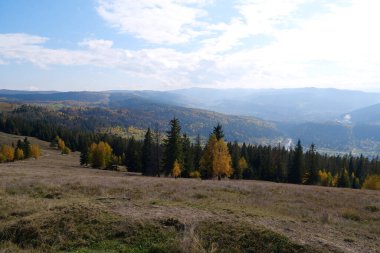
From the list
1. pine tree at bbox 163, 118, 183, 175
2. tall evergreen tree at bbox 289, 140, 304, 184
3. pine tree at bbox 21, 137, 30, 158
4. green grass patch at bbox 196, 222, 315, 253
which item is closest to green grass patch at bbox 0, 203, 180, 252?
green grass patch at bbox 196, 222, 315, 253

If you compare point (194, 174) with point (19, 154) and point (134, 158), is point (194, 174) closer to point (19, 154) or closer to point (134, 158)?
point (134, 158)

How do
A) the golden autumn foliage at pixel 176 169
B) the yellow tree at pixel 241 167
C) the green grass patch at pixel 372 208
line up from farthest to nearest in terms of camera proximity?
1. the yellow tree at pixel 241 167
2. the golden autumn foliage at pixel 176 169
3. the green grass patch at pixel 372 208

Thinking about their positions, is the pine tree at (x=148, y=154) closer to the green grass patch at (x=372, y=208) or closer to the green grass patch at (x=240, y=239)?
the green grass patch at (x=372, y=208)

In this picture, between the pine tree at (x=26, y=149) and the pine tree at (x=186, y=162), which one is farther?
the pine tree at (x=26, y=149)

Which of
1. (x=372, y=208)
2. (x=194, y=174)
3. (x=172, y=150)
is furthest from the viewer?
(x=194, y=174)

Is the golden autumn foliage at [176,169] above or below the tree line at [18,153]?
above

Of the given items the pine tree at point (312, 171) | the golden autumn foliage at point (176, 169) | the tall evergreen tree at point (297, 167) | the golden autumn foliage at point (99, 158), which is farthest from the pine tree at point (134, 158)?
the pine tree at point (312, 171)

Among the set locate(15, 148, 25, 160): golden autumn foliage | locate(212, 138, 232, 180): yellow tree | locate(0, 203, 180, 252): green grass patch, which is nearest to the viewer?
locate(0, 203, 180, 252): green grass patch

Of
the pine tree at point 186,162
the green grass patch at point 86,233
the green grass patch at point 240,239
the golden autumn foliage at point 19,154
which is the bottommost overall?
the golden autumn foliage at point 19,154

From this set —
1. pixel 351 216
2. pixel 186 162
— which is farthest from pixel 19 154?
pixel 351 216

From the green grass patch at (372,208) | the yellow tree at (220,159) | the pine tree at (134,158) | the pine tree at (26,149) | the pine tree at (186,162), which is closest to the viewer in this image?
the green grass patch at (372,208)

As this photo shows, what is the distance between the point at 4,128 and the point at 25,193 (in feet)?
555

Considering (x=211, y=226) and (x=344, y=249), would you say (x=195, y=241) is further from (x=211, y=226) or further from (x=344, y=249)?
(x=344, y=249)

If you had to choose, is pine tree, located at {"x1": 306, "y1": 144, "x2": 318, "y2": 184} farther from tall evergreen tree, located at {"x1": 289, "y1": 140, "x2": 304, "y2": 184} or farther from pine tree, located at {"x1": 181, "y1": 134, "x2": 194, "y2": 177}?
pine tree, located at {"x1": 181, "y1": 134, "x2": 194, "y2": 177}
